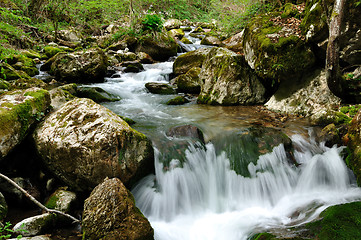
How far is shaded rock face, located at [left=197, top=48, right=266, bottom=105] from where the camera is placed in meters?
7.34

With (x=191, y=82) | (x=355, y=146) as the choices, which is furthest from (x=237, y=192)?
(x=191, y=82)

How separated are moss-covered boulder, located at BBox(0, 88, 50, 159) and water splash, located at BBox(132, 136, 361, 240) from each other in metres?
2.32

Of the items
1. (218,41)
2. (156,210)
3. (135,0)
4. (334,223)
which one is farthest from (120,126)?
(135,0)

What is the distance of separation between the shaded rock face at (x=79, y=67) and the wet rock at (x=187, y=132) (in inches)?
296

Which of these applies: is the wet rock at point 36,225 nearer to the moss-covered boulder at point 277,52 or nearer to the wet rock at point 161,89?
the moss-covered boulder at point 277,52

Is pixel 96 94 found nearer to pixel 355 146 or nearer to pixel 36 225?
pixel 36 225

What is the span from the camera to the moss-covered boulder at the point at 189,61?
11.0 meters

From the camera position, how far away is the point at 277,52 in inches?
236

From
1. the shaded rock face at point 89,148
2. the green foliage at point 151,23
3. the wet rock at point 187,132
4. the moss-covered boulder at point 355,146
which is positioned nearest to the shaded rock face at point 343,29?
the moss-covered boulder at point 355,146

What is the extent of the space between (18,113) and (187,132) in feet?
11.1

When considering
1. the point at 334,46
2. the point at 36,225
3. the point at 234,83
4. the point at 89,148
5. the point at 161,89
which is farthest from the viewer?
the point at 161,89

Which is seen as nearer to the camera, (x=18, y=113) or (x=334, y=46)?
(x=18, y=113)

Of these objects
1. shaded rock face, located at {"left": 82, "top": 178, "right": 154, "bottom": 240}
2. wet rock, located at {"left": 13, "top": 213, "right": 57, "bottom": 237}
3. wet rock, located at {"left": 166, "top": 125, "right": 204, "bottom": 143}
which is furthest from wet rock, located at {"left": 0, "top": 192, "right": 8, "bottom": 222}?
wet rock, located at {"left": 166, "top": 125, "right": 204, "bottom": 143}

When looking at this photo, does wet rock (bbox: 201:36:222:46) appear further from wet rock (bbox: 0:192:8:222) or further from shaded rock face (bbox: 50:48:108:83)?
wet rock (bbox: 0:192:8:222)
